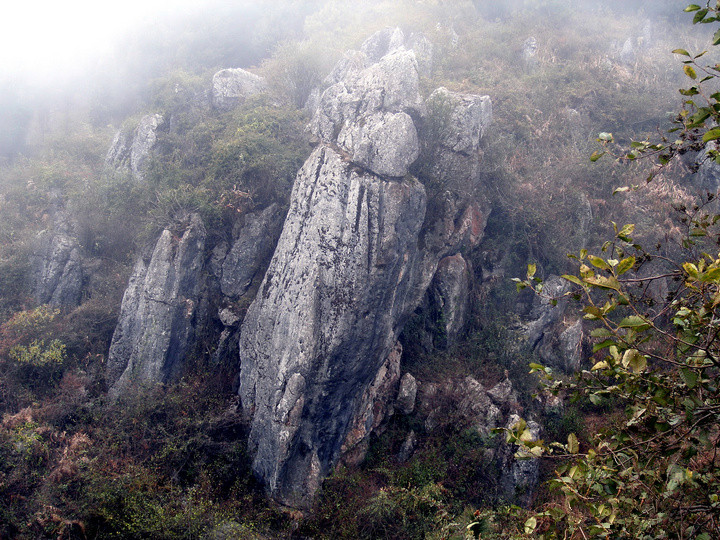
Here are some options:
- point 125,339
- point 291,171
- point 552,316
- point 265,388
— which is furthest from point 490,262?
point 125,339

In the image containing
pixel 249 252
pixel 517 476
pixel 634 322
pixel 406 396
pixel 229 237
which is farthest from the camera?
pixel 229 237

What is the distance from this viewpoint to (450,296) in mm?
12523

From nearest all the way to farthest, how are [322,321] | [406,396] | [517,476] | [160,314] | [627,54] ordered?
[322,321] < [517,476] < [160,314] < [406,396] < [627,54]

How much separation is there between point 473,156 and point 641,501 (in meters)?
11.0

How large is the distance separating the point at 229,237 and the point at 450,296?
23.9ft

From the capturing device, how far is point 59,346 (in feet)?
34.9

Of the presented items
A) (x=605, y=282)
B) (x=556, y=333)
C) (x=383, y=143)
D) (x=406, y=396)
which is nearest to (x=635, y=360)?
(x=605, y=282)

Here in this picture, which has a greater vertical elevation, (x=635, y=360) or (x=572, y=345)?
(x=635, y=360)

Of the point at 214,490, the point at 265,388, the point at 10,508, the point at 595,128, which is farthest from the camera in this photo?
the point at 595,128

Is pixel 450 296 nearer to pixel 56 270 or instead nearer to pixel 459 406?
pixel 459 406

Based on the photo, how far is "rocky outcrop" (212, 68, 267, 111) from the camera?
53.9 ft

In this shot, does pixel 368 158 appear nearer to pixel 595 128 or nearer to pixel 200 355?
pixel 200 355

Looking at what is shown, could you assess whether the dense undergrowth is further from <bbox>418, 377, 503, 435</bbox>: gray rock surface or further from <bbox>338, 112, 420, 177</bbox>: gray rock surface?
<bbox>338, 112, 420, 177</bbox>: gray rock surface

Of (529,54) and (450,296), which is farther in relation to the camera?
(529,54)
